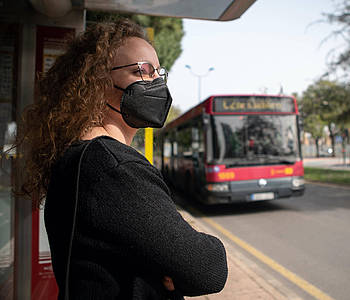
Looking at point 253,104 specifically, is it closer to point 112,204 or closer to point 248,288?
point 248,288

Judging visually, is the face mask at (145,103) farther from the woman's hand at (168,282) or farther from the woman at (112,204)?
the woman's hand at (168,282)

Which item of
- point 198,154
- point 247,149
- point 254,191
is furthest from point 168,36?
point 254,191

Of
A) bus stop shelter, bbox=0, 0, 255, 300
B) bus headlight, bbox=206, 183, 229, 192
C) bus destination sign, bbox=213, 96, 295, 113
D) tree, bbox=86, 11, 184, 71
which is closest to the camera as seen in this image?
bus stop shelter, bbox=0, 0, 255, 300

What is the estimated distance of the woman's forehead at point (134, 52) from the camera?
122 centimetres

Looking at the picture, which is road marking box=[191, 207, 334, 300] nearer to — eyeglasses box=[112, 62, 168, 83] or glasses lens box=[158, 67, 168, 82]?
glasses lens box=[158, 67, 168, 82]

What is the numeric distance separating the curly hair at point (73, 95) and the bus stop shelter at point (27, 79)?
4.26 ft

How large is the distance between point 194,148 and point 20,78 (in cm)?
606

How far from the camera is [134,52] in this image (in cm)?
122

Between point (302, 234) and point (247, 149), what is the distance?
7.65 ft

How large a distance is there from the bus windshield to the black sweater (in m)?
6.31

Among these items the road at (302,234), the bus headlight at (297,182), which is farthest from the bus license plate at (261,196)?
the bus headlight at (297,182)

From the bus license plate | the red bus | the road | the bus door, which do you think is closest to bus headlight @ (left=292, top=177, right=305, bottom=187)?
the red bus

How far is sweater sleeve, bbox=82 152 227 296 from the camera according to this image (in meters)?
0.89

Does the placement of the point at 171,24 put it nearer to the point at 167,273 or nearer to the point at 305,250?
the point at 305,250
